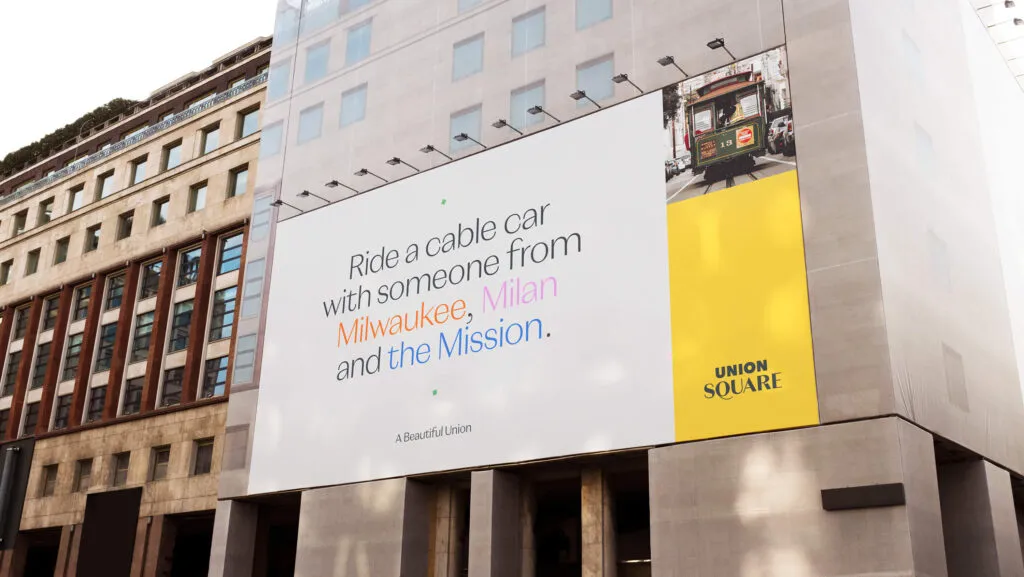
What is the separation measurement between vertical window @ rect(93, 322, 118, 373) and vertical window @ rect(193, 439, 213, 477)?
1167 cm

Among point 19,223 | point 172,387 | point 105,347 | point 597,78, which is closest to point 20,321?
point 19,223

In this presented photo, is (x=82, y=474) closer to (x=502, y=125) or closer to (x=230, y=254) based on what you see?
(x=230, y=254)

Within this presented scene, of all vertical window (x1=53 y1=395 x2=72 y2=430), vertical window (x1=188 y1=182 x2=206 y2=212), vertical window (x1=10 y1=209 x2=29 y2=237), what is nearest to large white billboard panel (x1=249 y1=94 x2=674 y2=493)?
vertical window (x1=188 y1=182 x2=206 y2=212)

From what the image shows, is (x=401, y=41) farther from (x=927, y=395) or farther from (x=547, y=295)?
(x=927, y=395)

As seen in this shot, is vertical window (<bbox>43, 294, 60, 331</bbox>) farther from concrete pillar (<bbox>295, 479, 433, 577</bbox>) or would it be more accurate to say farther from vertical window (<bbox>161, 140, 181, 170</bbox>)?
concrete pillar (<bbox>295, 479, 433, 577</bbox>)

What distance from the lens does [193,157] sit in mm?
57875

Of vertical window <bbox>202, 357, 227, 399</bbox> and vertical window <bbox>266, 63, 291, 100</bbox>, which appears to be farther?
vertical window <bbox>266, 63, 291, 100</bbox>

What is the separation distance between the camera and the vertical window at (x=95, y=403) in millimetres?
55916

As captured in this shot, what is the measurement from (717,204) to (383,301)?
48.5ft

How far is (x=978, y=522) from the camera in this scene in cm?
3123

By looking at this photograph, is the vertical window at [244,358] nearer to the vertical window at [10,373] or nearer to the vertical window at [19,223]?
the vertical window at [10,373]

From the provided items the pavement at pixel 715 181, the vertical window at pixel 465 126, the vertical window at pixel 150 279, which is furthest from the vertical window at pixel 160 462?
the pavement at pixel 715 181

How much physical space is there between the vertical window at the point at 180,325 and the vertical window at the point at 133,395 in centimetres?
278

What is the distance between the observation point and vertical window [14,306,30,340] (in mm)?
65750
